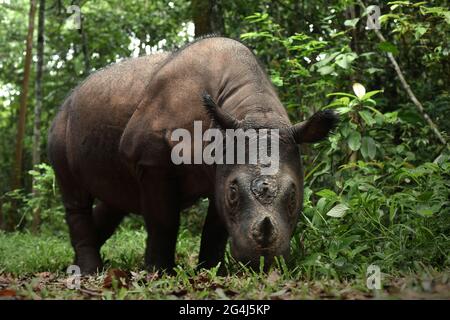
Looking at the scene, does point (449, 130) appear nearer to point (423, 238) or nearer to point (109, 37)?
point (423, 238)

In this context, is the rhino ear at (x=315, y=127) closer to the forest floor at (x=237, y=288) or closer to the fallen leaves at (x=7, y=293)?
the forest floor at (x=237, y=288)

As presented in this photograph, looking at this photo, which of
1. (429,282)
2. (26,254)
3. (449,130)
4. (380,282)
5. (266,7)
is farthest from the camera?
(266,7)

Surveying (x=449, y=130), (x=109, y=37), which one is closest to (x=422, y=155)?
(x=449, y=130)

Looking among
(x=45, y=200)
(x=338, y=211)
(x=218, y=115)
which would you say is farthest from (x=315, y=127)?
(x=45, y=200)

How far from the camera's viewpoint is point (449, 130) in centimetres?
713

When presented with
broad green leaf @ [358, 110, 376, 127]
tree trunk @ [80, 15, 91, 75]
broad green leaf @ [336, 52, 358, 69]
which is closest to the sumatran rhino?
broad green leaf @ [358, 110, 376, 127]

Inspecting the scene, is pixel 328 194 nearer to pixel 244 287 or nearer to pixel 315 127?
pixel 315 127

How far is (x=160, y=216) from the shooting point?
5785 mm

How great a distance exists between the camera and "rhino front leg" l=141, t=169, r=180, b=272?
5.77 m

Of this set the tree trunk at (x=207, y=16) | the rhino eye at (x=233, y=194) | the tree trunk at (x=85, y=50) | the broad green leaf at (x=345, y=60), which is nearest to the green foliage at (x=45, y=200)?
the tree trunk at (x=85, y=50)

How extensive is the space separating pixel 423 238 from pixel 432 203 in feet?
1.44

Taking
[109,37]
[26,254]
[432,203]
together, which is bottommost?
[26,254]

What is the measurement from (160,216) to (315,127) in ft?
4.95
